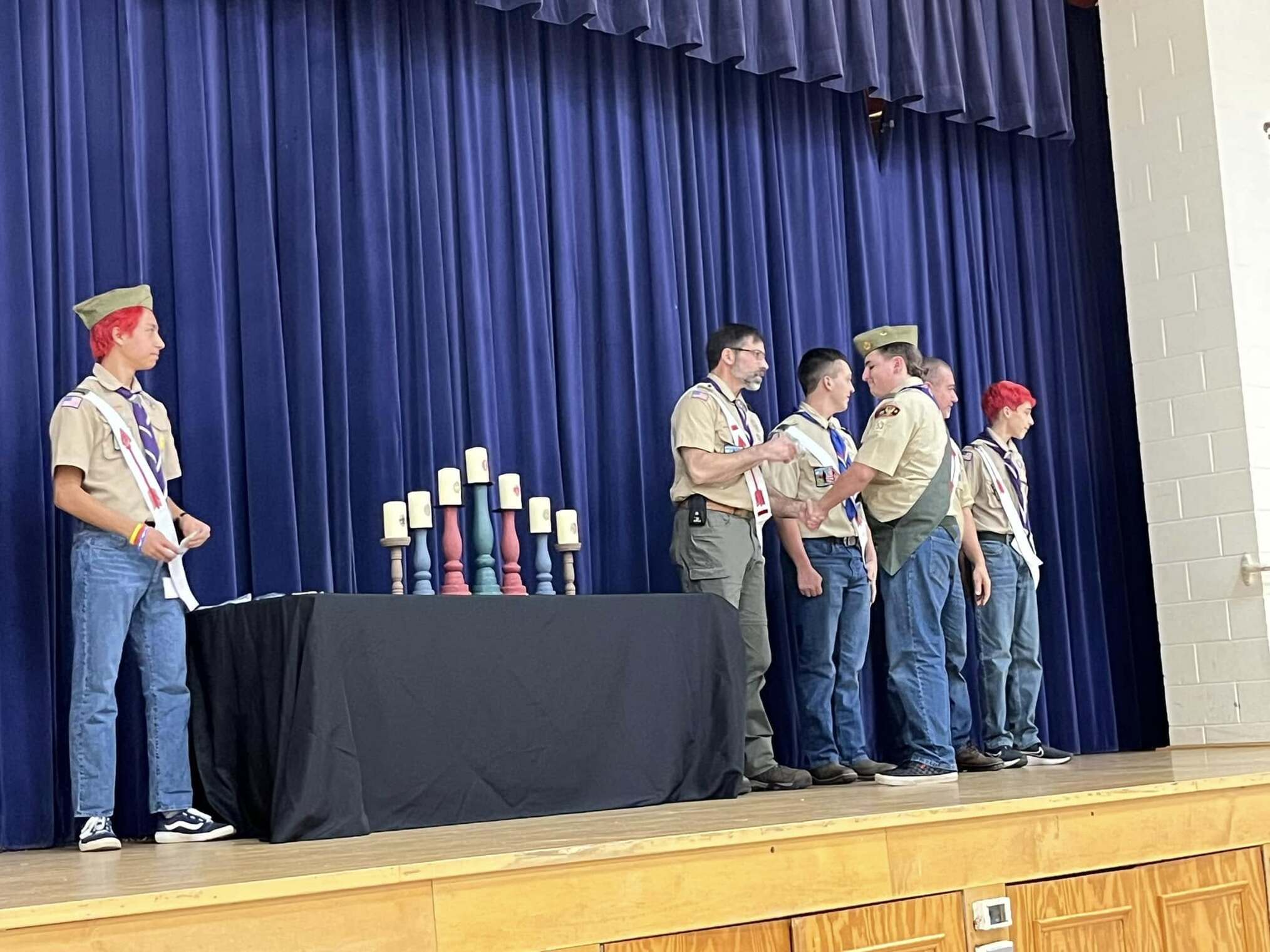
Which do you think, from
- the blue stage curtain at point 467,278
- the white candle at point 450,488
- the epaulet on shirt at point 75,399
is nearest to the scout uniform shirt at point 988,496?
the blue stage curtain at point 467,278

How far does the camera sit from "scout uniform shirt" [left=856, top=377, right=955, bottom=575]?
454 centimetres

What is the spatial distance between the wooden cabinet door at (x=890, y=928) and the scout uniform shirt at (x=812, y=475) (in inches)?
87.5

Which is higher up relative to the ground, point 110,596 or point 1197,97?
point 1197,97

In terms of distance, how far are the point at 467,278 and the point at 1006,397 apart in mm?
2050

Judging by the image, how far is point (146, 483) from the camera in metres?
3.78

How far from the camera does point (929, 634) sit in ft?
14.8

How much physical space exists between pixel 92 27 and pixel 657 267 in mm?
1983

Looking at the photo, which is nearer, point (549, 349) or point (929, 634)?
point (929, 634)

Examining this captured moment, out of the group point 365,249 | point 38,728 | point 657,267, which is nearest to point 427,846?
point 38,728

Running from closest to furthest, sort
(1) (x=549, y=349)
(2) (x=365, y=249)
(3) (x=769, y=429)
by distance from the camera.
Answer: (2) (x=365, y=249), (1) (x=549, y=349), (3) (x=769, y=429)

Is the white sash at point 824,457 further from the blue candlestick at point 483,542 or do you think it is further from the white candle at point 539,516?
the blue candlestick at point 483,542

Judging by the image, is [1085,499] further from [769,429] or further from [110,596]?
[110,596]

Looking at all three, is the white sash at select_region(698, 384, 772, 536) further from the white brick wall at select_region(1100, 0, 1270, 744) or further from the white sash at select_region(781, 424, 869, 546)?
the white brick wall at select_region(1100, 0, 1270, 744)

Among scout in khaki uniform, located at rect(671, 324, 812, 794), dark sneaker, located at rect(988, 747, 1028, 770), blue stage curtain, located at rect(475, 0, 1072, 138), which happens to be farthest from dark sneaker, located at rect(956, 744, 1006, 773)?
blue stage curtain, located at rect(475, 0, 1072, 138)
